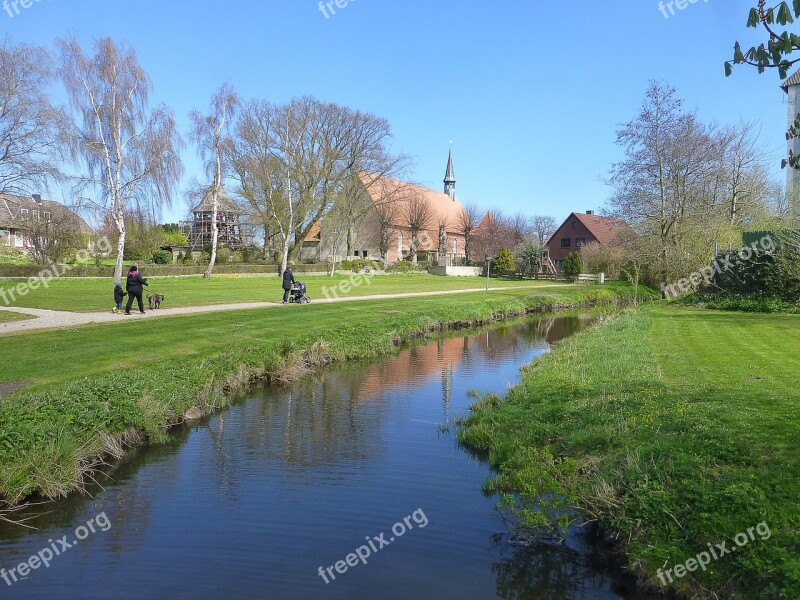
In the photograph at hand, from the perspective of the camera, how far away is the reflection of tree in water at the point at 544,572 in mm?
5551

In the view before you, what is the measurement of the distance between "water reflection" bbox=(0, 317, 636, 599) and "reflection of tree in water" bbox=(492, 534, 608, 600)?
0.02 meters

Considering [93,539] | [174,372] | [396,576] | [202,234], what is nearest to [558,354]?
[174,372]

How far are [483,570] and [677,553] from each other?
70.8 inches

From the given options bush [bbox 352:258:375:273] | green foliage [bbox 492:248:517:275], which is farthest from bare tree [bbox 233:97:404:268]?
green foliage [bbox 492:248:517:275]

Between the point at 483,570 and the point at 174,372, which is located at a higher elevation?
the point at 174,372

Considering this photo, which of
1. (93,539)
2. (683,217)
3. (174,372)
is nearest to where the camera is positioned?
(93,539)

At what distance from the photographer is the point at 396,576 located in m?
5.72

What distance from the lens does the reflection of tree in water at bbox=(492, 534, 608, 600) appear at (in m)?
5.55

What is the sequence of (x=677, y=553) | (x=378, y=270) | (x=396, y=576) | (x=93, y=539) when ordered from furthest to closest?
(x=378, y=270)
(x=93, y=539)
(x=396, y=576)
(x=677, y=553)

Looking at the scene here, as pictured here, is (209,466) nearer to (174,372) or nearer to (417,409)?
(174,372)

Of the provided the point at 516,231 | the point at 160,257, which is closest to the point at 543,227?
the point at 516,231

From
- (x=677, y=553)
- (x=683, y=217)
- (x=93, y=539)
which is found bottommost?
(x=93, y=539)

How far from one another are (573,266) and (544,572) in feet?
167

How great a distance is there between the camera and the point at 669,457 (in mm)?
6434
